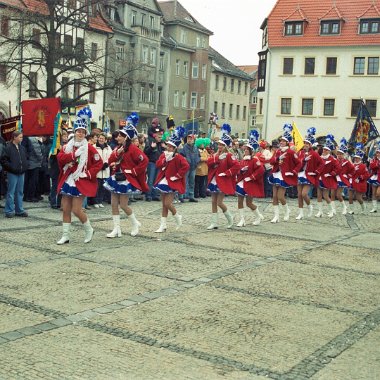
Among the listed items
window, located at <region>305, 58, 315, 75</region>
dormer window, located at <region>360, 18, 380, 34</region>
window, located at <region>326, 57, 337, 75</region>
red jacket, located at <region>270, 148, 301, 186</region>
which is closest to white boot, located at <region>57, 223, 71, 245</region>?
red jacket, located at <region>270, 148, 301, 186</region>

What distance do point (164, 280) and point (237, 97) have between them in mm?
74992

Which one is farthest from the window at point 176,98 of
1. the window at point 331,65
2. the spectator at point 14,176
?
the spectator at point 14,176

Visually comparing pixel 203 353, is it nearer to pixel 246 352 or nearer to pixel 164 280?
pixel 246 352

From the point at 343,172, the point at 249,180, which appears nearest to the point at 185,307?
the point at 249,180

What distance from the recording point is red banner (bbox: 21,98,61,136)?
15.7 meters

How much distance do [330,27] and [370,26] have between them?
3349 mm

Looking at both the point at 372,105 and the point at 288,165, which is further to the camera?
the point at 372,105

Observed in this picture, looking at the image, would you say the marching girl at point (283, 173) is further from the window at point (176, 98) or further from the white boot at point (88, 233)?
the window at point (176, 98)

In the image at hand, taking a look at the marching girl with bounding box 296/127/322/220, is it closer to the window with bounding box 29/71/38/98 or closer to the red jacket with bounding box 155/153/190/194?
the red jacket with bounding box 155/153/190/194

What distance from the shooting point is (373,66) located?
52.2m

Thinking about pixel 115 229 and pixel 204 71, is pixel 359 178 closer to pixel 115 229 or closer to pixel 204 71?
pixel 115 229

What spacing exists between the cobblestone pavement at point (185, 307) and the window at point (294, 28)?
45893 mm

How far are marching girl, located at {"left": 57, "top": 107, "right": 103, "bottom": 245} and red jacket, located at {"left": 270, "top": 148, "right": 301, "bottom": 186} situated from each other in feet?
20.2

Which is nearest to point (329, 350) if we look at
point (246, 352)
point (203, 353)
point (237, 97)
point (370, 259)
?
point (246, 352)
